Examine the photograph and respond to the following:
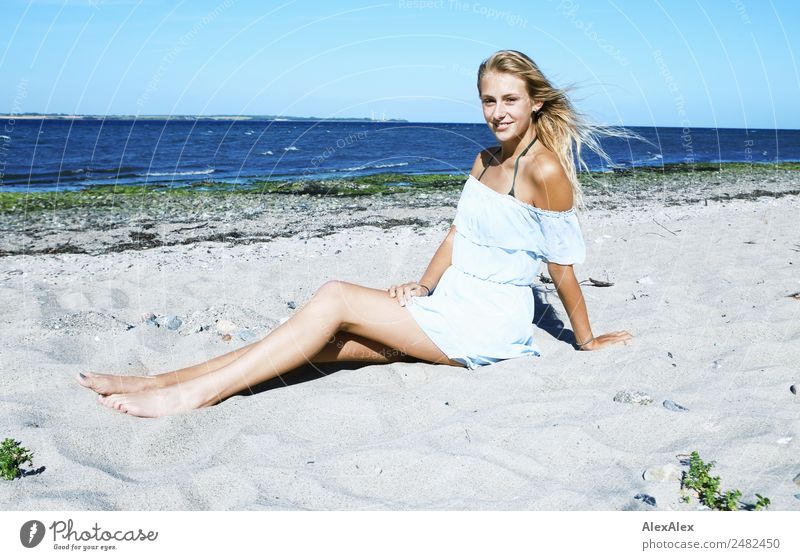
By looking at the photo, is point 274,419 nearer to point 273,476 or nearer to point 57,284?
point 273,476

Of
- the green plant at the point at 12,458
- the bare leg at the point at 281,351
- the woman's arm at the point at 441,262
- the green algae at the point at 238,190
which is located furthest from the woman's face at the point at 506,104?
the green algae at the point at 238,190

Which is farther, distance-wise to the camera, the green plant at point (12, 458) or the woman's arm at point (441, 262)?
the woman's arm at point (441, 262)

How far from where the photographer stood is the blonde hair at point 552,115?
154 inches

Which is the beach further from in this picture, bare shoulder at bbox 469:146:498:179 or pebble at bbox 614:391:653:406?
bare shoulder at bbox 469:146:498:179

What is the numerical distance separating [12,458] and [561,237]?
9.76 feet

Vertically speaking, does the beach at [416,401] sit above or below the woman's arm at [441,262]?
below

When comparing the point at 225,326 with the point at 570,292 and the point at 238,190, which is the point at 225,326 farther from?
the point at 238,190

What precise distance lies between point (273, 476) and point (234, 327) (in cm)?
219

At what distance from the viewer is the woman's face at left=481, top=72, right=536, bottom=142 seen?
12.9ft

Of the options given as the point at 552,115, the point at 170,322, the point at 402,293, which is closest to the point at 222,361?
the point at 402,293

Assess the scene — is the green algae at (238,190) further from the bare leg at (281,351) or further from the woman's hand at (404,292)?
the bare leg at (281,351)

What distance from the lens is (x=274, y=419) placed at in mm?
3461

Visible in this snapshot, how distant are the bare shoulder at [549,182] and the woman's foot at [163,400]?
2152 millimetres
